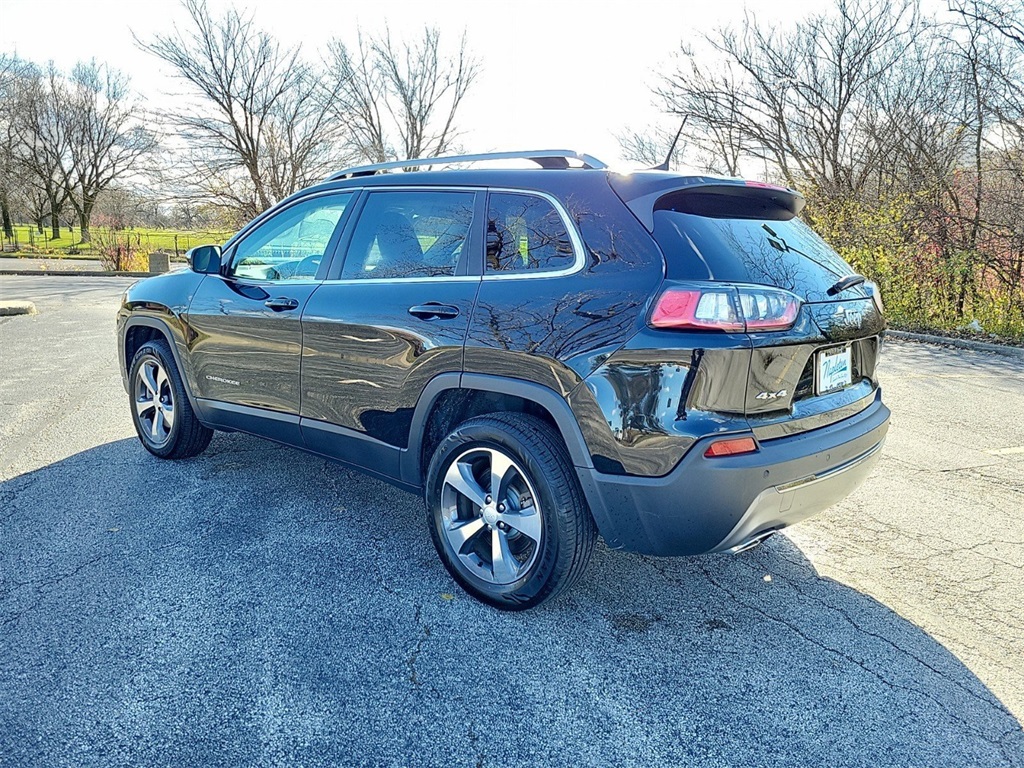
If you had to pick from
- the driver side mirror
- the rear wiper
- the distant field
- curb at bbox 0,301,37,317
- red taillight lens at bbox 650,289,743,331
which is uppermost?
the distant field

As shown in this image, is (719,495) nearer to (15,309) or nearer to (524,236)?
(524,236)

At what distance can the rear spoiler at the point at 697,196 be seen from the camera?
2.64m

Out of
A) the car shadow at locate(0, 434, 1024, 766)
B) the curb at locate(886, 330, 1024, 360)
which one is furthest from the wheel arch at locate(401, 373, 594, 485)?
the curb at locate(886, 330, 1024, 360)

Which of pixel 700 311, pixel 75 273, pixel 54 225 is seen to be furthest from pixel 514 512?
pixel 54 225

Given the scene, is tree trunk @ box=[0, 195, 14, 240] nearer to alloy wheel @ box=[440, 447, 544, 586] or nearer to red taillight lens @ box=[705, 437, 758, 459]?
alloy wheel @ box=[440, 447, 544, 586]

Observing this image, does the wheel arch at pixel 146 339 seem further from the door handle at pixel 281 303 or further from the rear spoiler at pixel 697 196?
the rear spoiler at pixel 697 196

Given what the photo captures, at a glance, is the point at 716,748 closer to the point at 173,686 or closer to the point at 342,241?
the point at 173,686

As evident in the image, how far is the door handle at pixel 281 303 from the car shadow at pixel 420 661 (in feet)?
3.65

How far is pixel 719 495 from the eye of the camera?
239 centimetres

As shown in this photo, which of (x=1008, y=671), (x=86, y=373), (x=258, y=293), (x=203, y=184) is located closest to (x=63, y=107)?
(x=203, y=184)

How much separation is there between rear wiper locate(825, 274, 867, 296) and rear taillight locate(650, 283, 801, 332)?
1.67 feet

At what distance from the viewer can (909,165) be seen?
12.8 metres

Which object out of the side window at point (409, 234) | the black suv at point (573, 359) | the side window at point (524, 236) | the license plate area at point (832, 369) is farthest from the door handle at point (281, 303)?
the license plate area at point (832, 369)

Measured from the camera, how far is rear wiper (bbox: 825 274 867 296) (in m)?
2.80
